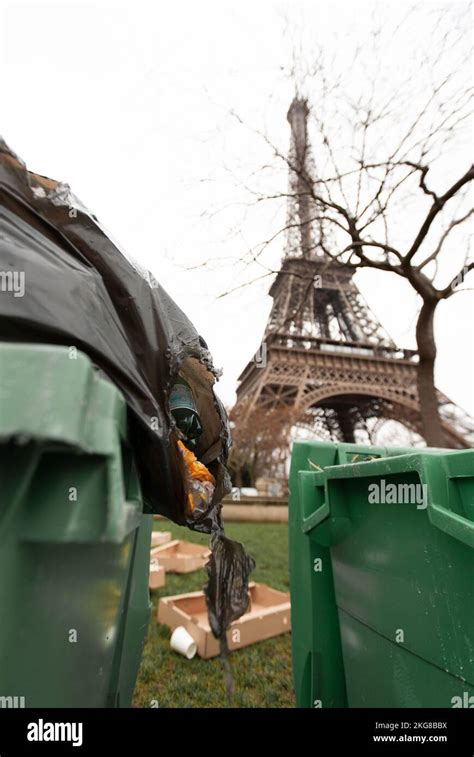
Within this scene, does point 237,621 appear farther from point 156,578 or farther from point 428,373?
point 428,373

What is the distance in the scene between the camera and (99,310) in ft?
3.09

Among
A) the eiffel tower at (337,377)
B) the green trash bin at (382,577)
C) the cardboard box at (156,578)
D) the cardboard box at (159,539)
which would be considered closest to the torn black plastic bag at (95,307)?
the green trash bin at (382,577)

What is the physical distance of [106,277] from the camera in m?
1.09

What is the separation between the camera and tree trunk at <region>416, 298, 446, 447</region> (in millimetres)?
6516

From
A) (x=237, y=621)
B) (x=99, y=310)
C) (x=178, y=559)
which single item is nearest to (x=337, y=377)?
(x=178, y=559)

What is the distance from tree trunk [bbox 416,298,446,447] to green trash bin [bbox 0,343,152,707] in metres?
6.44

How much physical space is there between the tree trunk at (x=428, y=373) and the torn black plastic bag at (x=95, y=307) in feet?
19.8

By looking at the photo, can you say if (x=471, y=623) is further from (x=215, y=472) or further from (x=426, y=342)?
(x=426, y=342)

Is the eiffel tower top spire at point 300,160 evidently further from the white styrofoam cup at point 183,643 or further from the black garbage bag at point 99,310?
the black garbage bag at point 99,310

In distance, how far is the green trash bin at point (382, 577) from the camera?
3.58 feet

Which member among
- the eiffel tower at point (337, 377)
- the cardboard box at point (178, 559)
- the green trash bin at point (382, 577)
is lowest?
the cardboard box at point (178, 559)

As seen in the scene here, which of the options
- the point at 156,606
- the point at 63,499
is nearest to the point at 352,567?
the point at 63,499

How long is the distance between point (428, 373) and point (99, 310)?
6.61m
